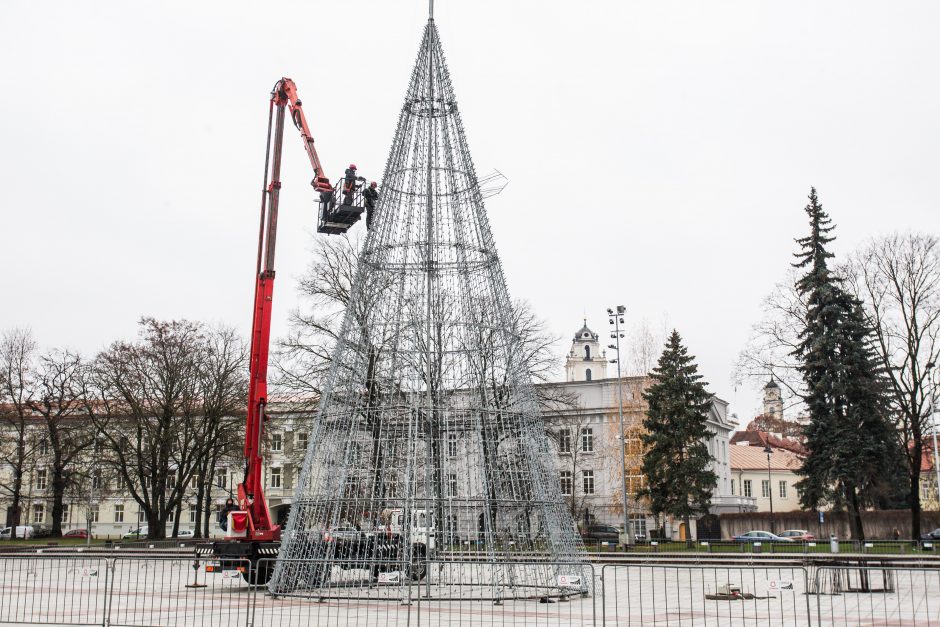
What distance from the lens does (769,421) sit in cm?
4500

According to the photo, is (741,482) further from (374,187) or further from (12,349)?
(374,187)

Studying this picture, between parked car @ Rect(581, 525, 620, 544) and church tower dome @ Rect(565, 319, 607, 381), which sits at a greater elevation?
church tower dome @ Rect(565, 319, 607, 381)

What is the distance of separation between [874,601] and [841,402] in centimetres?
2166

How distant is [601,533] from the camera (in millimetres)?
48969

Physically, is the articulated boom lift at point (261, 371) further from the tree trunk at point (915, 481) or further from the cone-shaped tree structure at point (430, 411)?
the tree trunk at point (915, 481)

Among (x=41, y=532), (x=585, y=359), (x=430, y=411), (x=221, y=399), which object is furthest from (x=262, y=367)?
(x=585, y=359)

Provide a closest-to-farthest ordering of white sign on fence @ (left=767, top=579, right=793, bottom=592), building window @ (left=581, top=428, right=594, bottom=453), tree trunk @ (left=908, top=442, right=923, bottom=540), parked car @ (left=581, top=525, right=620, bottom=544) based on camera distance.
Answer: white sign on fence @ (left=767, top=579, right=793, bottom=592)
tree trunk @ (left=908, top=442, right=923, bottom=540)
parked car @ (left=581, top=525, right=620, bottom=544)
building window @ (left=581, top=428, right=594, bottom=453)

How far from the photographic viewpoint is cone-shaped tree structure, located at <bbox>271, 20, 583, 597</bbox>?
45.2 ft

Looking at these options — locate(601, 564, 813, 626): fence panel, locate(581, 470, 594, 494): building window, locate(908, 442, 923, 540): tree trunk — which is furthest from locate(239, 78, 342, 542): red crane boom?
locate(581, 470, 594, 494): building window

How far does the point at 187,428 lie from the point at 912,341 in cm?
3070

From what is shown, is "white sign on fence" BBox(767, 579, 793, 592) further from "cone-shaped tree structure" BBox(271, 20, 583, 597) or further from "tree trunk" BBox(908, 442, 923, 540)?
"tree trunk" BBox(908, 442, 923, 540)

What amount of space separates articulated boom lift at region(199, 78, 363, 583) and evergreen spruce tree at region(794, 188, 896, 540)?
74.6 ft

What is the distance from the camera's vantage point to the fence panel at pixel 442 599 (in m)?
12.2

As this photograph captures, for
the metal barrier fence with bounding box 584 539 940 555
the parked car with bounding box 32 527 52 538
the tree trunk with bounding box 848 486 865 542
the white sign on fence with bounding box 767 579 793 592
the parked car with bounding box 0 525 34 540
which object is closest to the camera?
the white sign on fence with bounding box 767 579 793 592
